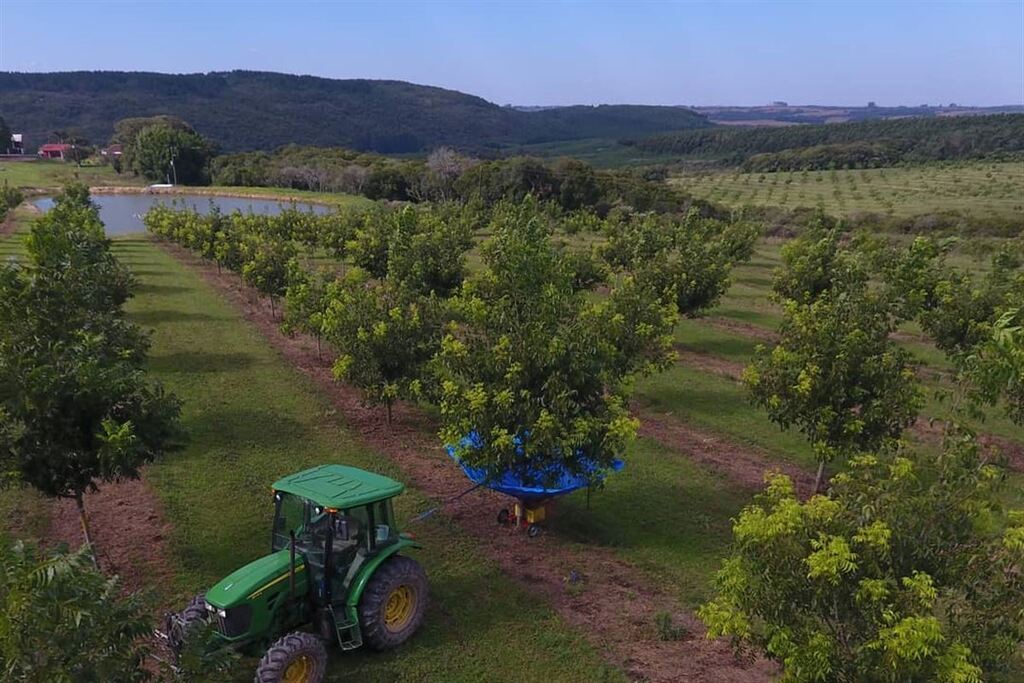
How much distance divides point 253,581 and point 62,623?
3.49 metres

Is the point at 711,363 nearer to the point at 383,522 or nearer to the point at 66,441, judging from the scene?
the point at 383,522

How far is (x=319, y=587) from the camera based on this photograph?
362 inches

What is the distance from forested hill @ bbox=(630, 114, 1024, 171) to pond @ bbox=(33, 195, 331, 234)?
85.5 meters

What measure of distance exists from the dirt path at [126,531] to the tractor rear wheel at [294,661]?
3729 millimetres

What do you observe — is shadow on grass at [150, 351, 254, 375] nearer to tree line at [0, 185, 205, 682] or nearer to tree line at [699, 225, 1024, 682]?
tree line at [0, 185, 205, 682]

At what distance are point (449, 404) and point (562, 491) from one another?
2457 millimetres

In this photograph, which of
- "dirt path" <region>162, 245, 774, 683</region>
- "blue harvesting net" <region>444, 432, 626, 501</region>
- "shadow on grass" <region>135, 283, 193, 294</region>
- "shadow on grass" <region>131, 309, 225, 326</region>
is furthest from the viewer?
"shadow on grass" <region>135, 283, 193, 294</region>

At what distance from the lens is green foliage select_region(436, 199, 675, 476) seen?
11805 mm

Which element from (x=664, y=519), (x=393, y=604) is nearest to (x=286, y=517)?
(x=393, y=604)

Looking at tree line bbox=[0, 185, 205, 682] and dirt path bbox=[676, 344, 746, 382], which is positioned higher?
tree line bbox=[0, 185, 205, 682]

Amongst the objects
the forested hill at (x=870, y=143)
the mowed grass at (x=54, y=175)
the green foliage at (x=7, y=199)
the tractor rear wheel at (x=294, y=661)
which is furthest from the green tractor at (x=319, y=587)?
the forested hill at (x=870, y=143)

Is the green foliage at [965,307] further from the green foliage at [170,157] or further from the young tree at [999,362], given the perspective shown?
the green foliage at [170,157]

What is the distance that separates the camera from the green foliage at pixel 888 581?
6113mm

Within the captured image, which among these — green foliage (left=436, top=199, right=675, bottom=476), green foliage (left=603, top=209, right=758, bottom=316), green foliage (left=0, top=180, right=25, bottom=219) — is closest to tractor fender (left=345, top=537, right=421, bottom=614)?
green foliage (left=436, top=199, right=675, bottom=476)
